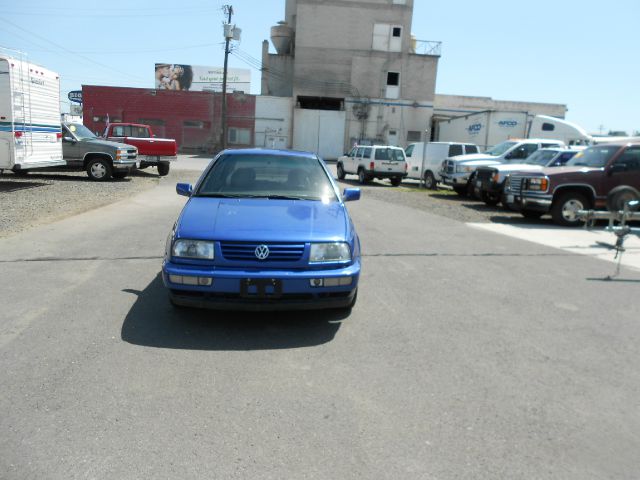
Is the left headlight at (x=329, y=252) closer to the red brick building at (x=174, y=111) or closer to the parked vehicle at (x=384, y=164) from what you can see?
the parked vehicle at (x=384, y=164)

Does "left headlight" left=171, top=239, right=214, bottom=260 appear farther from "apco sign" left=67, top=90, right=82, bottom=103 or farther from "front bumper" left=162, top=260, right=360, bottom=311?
"apco sign" left=67, top=90, right=82, bottom=103

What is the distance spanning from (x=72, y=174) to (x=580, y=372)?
20.5 metres

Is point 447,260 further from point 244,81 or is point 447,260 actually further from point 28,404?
point 244,81

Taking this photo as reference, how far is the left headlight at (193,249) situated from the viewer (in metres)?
4.43

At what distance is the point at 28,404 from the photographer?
10.7 ft

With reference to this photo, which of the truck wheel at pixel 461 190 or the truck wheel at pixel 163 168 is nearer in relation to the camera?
the truck wheel at pixel 461 190

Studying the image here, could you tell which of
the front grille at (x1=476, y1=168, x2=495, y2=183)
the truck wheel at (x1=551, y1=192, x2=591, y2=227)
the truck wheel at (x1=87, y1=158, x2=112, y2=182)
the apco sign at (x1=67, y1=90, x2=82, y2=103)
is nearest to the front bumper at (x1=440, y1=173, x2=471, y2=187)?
the front grille at (x1=476, y1=168, x2=495, y2=183)

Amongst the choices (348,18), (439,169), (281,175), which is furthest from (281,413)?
(348,18)

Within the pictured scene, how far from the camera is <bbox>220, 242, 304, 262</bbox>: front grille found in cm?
438

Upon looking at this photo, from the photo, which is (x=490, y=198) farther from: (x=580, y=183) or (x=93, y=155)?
(x=93, y=155)

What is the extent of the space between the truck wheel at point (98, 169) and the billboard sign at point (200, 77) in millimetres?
50191

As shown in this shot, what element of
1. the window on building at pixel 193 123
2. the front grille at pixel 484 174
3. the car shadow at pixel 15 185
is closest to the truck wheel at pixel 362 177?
the front grille at pixel 484 174

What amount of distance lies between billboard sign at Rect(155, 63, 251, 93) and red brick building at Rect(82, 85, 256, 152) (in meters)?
20.2

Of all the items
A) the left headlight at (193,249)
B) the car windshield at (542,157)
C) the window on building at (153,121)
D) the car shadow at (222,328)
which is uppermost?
the window on building at (153,121)
